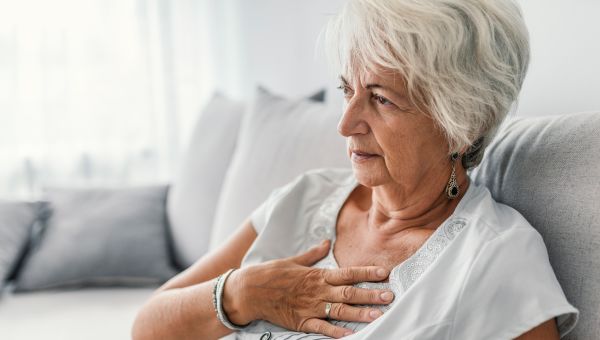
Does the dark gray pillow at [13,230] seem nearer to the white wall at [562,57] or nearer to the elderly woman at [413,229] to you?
the elderly woman at [413,229]

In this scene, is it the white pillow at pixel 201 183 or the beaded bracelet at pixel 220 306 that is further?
the white pillow at pixel 201 183

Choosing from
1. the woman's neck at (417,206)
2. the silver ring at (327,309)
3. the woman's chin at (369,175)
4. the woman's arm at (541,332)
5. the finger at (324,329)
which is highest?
the woman's chin at (369,175)

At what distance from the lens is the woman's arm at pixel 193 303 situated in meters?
1.34

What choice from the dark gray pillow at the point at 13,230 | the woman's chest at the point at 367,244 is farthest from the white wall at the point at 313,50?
the dark gray pillow at the point at 13,230

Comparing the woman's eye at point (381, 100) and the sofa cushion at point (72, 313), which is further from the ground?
the woman's eye at point (381, 100)

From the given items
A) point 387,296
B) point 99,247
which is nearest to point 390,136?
point 387,296

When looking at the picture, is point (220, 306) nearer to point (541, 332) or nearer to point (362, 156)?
point (362, 156)

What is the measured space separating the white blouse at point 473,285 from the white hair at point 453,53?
16 centimetres

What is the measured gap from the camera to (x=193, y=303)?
136 cm

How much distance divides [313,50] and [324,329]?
63.6 inches

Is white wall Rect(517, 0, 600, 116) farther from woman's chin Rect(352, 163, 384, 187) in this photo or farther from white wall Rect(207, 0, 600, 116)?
woman's chin Rect(352, 163, 384, 187)

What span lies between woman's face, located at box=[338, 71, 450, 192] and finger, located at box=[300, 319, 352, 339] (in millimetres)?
272

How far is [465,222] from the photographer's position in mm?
1138

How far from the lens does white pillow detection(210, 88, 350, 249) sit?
1729mm
